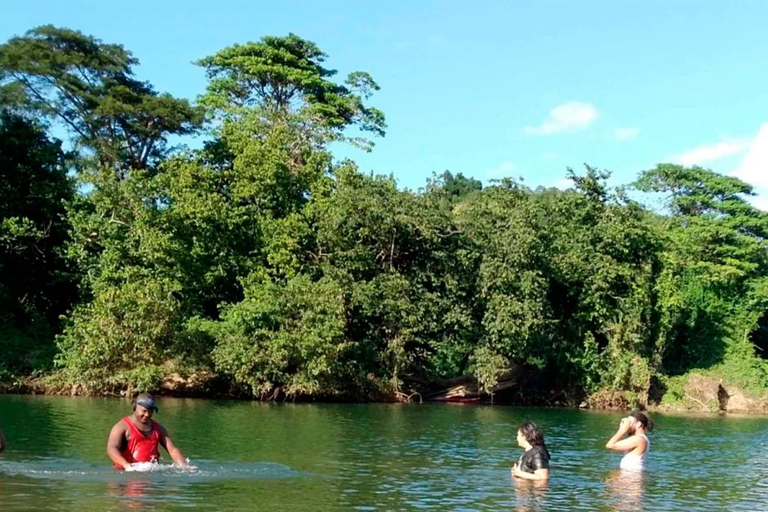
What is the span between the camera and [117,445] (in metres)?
14.8

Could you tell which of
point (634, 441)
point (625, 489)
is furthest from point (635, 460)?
point (625, 489)

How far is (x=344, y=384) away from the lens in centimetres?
3950

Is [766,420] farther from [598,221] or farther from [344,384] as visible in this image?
[344,384]

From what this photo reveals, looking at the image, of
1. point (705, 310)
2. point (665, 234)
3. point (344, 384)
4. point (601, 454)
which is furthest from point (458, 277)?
point (601, 454)

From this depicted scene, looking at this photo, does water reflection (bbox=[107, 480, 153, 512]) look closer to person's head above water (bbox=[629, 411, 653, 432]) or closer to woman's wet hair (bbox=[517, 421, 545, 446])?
woman's wet hair (bbox=[517, 421, 545, 446])

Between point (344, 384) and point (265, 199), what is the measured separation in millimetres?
9420

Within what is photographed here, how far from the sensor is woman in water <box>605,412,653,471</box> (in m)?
16.7

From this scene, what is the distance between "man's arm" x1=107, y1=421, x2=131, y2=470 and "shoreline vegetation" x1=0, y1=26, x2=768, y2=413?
838 inches

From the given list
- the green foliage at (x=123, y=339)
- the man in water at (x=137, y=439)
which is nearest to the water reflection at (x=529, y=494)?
the man in water at (x=137, y=439)

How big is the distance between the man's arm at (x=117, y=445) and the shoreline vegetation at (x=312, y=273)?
2128 centimetres

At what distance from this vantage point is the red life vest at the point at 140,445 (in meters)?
15.0

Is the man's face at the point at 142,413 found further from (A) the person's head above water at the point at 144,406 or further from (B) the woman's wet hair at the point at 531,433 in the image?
(B) the woman's wet hair at the point at 531,433

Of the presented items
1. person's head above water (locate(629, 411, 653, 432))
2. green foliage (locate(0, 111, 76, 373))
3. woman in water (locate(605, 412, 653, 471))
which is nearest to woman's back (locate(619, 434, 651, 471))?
woman in water (locate(605, 412, 653, 471))

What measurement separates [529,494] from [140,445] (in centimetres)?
656
